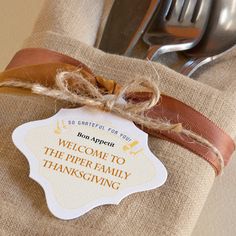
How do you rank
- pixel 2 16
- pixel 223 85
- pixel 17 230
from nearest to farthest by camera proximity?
1. pixel 17 230
2. pixel 223 85
3. pixel 2 16

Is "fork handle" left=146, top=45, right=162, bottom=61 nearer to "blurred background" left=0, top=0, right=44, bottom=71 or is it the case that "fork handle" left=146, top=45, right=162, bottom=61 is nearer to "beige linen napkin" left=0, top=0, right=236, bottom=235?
"beige linen napkin" left=0, top=0, right=236, bottom=235

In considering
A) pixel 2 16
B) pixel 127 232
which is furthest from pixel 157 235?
pixel 2 16

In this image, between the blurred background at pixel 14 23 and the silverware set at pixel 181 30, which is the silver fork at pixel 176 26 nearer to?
the silverware set at pixel 181 30

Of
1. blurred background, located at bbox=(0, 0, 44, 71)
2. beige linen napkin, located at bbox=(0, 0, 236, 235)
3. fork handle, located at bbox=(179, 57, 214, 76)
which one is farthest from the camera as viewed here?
blurred background, located at bbox=(0, 0, 44, 71)

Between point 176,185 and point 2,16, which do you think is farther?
point 2,16

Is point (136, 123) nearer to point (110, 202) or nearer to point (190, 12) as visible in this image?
point (110, 202)

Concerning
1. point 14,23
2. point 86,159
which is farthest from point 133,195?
point 14,23

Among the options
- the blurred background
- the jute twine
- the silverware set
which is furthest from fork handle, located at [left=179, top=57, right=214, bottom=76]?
the blurred background
